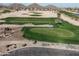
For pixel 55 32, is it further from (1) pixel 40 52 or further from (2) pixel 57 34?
(1) pixel 40 52

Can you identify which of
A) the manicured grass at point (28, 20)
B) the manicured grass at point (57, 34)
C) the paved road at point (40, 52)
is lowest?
the paved road at point (40, 52)

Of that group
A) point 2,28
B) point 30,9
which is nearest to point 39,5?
point 30,9

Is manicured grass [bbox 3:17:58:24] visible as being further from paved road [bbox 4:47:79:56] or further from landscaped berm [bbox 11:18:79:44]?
paved road [bbox 4:47:79:56]

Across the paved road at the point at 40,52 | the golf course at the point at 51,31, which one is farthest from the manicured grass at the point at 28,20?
the paved road at the point at 40,52

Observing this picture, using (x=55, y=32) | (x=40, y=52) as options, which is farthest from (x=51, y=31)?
(x=40, y=52)

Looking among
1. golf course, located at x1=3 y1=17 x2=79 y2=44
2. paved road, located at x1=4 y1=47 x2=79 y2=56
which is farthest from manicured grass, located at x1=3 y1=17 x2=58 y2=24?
paved road, located at x1=4 y1=47 x2=79 y2=56

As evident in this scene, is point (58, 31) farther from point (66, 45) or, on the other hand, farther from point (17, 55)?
point (17, 55)

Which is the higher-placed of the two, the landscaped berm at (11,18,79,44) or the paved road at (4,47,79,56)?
the landscaped berm at (11,18,79,44)

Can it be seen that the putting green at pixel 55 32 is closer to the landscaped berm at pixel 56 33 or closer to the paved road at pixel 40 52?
the landscaped berm at pixel 56 33
